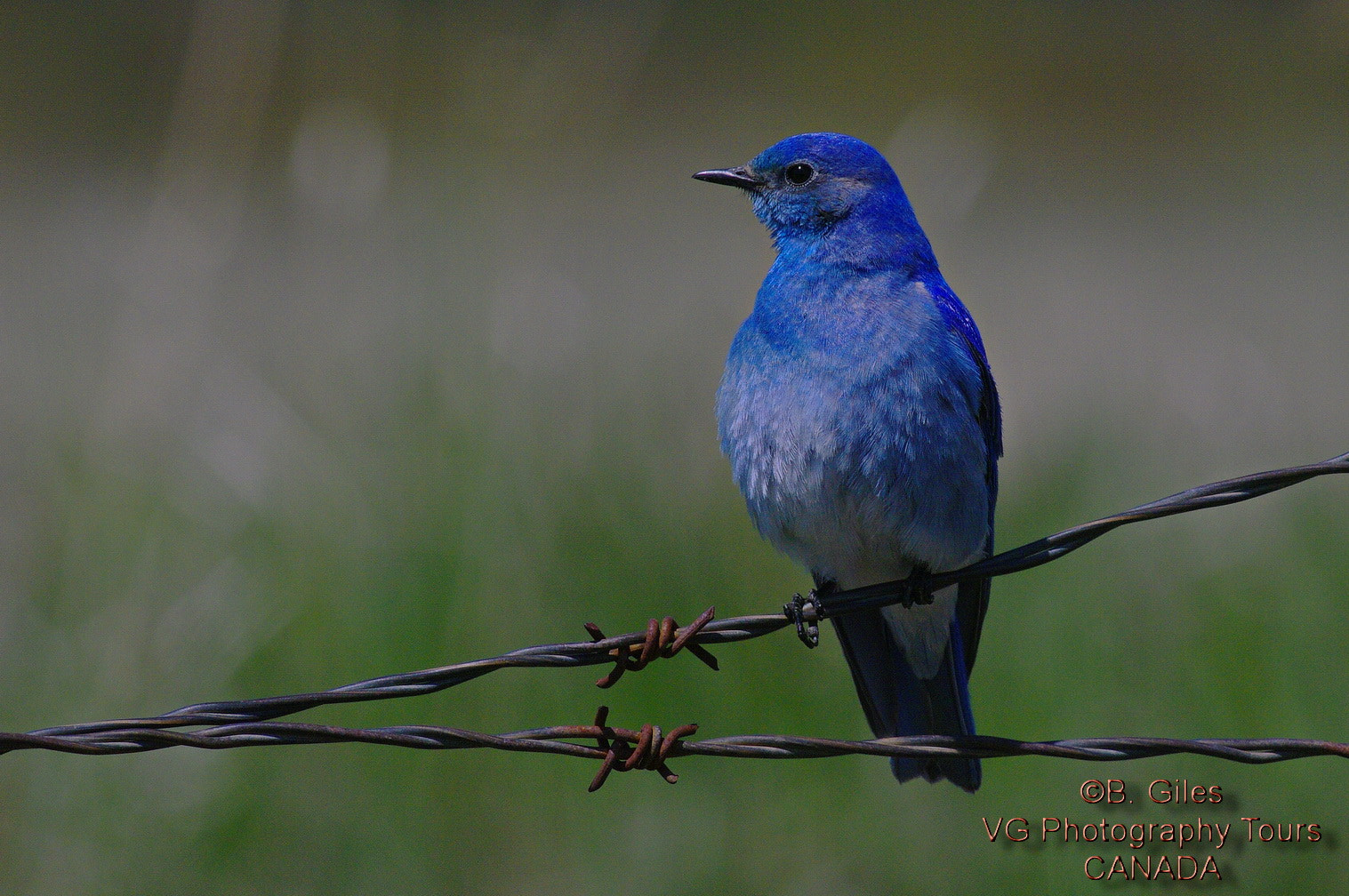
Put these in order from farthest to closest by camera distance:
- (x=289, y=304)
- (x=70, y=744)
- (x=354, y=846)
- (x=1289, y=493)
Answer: (x=289, y=304), (x=1289, y=493), (x=354, y=846), (x=70, y=744)

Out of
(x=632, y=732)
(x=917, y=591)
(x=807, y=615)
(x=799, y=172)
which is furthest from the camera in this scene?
(x=799, y=172)

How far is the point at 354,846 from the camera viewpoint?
4.22m

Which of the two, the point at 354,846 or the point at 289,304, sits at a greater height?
the point at 289,304

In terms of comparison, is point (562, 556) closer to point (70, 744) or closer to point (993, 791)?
point (993, 791)

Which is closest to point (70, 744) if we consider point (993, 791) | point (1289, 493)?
point (993, 791)

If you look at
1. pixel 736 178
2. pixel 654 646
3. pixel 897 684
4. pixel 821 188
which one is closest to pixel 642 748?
pixel 654 646

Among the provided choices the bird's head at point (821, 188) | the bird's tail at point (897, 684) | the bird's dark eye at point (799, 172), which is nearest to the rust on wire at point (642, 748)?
the bird's tail at point (897, 684)

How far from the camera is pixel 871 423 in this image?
3.38 meters

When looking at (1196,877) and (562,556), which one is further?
(562,556)

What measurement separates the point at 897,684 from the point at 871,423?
95 centimetres

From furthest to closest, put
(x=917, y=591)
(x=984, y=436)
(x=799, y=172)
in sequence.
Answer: (x=799, y=172) → (x=984, y=436) → (x=917, y=591)

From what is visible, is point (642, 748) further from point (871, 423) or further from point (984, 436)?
point (984, 436)

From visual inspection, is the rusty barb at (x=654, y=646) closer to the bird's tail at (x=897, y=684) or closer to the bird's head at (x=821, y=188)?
the bird's tail at (x=897, y=684)

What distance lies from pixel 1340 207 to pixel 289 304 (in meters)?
8.61
